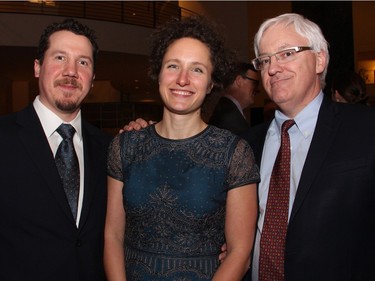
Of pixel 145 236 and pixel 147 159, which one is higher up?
pixel 147 159

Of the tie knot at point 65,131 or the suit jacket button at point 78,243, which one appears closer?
the suit jacket button at point 78,243

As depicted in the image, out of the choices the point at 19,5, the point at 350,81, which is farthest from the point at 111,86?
the point at 350,81

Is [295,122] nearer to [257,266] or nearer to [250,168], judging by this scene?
[250,168]

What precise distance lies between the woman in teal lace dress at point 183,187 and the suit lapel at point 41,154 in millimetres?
224

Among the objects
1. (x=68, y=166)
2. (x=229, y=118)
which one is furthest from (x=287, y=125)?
(x=229, y=118)

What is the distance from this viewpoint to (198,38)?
199cm

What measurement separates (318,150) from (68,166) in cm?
113

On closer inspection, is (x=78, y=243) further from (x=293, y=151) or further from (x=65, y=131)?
(x=293, y=151)

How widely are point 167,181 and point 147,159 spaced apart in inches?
5.8

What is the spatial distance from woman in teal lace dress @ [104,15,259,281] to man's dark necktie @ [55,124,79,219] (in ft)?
0.55

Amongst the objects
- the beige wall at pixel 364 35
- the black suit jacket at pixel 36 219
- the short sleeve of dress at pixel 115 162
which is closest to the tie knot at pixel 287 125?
the short sleeve of dress at pixel 115 162

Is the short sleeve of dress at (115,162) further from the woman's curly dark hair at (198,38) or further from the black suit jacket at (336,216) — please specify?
the black suit jacket at (336,216)

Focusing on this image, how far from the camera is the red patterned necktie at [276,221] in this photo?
1895 mm

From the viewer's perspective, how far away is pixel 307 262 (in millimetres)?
1781
